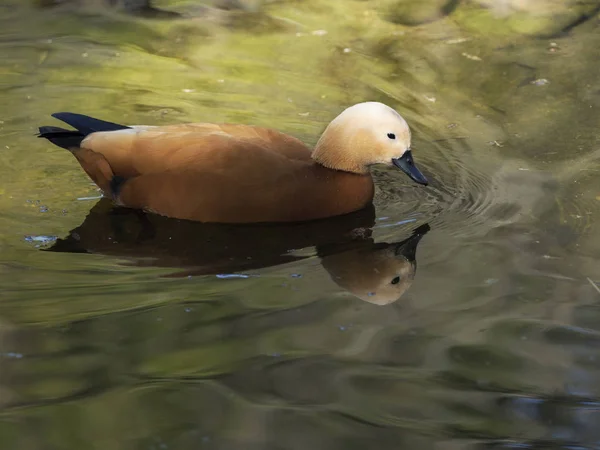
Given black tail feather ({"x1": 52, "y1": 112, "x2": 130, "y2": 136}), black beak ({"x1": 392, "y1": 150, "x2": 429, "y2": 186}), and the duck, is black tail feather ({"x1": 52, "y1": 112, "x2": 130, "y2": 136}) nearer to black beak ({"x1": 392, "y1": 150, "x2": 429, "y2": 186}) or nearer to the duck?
the duck

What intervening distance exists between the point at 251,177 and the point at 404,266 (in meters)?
0.76

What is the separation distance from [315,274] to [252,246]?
36 centimetres

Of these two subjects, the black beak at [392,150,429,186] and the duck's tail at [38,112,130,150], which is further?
the duck's tail at [38,112,130,150]

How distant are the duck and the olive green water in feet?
0.34

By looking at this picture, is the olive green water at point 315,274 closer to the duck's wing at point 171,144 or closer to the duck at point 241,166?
the duck at point 241,166

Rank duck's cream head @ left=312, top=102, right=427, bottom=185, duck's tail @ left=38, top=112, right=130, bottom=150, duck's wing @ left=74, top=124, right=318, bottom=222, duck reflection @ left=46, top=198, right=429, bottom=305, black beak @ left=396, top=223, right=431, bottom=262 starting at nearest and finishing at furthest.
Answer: duck reflection @ left=46, top=198, right=429, bottom=305 → black beak @ left=396, top=223, right=431, bottom=262 → duck's wing @ left=74, top=124, right=318, bottom=222 → duck's cream head @ left=312, top=102, right=427, bottom=185 → duck's tail @ left=38, top=112, right=130, bottom=150

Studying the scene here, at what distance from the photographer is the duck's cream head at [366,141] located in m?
4.04

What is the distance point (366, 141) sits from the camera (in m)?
4.06

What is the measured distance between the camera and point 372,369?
2854 millimetres

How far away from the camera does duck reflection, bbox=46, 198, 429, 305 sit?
11.4ft

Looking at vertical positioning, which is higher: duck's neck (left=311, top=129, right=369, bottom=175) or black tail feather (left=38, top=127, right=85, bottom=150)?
duck's neck (left=311, top=129, right=369, bottom=175)

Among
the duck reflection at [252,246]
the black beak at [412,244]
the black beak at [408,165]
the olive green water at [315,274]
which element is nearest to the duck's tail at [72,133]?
the olive green water at [315,274]

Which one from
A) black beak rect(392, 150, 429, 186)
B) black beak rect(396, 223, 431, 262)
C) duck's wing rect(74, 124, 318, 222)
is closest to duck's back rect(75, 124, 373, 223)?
duck's wing rect(74, 124, 318, 222)

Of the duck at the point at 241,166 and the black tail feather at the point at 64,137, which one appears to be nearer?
Answer: the duck at the point at 241,166
